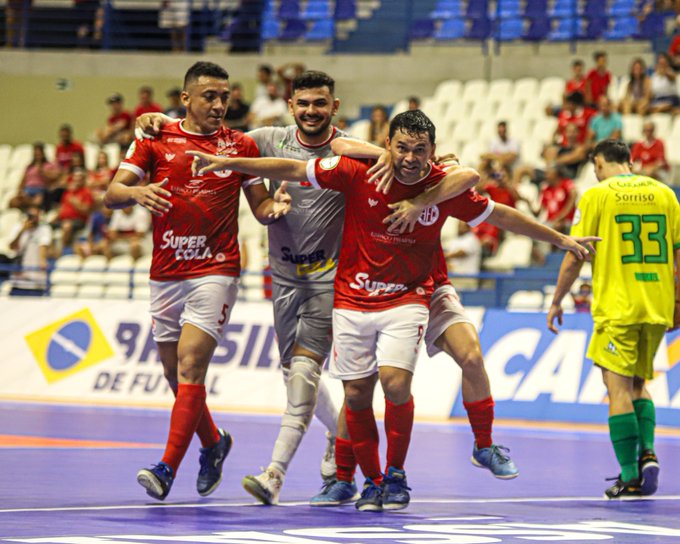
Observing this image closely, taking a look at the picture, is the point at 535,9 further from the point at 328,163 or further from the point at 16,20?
the point at 328,163

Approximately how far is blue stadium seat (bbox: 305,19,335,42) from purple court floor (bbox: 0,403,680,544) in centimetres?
1388

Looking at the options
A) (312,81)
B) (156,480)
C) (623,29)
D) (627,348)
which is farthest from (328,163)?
(623,29)

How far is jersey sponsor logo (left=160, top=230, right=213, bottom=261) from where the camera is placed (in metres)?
8.45

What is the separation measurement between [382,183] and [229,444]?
210 cm

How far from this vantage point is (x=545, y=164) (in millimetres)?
19688

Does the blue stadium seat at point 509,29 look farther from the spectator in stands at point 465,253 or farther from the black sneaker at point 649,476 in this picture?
the black sneaker at point 649,476

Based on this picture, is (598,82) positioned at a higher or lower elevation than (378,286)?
higher

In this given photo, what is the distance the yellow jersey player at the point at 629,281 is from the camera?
906 cm

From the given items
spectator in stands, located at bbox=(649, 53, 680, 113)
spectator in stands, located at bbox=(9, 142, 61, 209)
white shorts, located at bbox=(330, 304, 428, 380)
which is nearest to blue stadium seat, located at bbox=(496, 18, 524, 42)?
spectator in stands, located at bbox=(649, 53, 680, 113)

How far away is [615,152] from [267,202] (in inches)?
97.0

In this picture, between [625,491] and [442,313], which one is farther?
[625,491]

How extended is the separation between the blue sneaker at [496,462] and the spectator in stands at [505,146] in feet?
38.1

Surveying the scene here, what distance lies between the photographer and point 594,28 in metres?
23.8

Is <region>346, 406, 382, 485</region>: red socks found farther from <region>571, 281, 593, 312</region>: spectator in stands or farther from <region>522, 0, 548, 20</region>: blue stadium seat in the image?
<region>522, 0, 548, 20</region>: blue stadium seat
